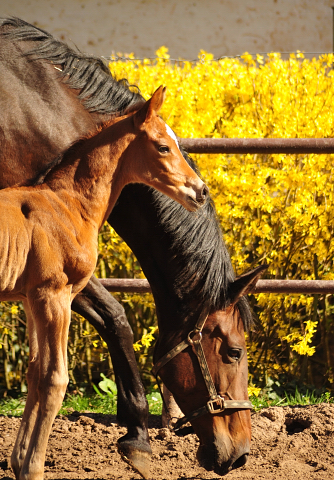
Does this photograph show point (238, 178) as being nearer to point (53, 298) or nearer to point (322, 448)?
point (322, 448)

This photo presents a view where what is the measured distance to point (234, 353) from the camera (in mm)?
2727

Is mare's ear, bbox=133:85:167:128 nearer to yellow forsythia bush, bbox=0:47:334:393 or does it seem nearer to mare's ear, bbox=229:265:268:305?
mare's ear, bbox=229:265:268:305

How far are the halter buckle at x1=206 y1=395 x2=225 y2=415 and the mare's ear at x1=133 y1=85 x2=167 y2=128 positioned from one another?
4.39 ft

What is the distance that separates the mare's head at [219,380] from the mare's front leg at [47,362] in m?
0.74

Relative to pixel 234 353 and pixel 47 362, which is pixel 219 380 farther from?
pixel 47 362

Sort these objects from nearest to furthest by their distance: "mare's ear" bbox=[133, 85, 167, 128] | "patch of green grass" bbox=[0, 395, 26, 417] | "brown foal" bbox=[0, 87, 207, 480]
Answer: "brown foal" bbox=[0, 87, 207, 480], "mare's ear" bbox=[133, 85, 167, 128], "patch of green grass" bbox=[0, 395, 26, 417]

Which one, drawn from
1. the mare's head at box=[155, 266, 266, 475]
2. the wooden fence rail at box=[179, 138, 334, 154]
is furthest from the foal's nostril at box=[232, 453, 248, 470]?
the wooden fence rail at box=[179, 138, 334, 154]

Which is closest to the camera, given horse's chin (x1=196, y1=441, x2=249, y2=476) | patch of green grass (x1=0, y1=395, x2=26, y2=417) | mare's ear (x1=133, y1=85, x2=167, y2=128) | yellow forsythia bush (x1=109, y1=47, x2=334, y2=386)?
mare's ear (x1=133, y1=85, x2=167, y2=128)

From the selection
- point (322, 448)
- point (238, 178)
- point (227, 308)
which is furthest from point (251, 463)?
point (238, 178)

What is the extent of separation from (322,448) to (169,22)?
7.55 m

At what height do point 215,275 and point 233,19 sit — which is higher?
point 233,19

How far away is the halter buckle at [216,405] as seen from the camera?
2.64 meters

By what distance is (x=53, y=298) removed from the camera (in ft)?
6.95

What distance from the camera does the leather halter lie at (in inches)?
104
